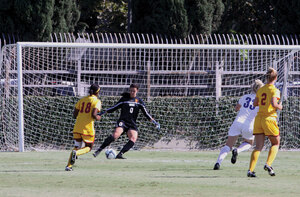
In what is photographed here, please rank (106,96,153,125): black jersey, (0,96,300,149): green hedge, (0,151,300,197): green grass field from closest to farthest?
(0,151,300,197): green grass field, (106,96,153,125): black jersey, (0,96,300,149): green hedge

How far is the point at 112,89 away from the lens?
698 inches

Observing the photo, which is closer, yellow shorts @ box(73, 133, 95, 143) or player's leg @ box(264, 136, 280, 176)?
player's leg @ box(264, 136, 280, 176)

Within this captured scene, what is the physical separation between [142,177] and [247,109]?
2708mm

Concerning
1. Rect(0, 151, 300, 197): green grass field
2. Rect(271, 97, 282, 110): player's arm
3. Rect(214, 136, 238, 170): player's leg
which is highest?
Rect(271, 97, 282, 110): player's arm

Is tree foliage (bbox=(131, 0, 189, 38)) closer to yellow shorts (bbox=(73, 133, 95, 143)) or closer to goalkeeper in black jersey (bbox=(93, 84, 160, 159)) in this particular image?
goalkeeper in black jersey (bbox=(93, 84, 160, 159))

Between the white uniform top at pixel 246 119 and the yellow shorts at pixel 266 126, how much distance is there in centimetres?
162

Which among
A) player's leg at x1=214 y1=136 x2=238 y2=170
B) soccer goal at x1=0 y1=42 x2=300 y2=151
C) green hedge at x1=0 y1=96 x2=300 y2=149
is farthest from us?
green hedge at x1=0 y1=96 x2=300 y2=149

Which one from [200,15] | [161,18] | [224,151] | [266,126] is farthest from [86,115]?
[200,15]

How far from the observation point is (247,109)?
39.2 ft

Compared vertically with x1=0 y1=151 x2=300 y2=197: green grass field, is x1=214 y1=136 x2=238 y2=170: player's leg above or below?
above

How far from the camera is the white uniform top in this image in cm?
1184

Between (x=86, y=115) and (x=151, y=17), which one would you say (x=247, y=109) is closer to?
(x=86, y=115)

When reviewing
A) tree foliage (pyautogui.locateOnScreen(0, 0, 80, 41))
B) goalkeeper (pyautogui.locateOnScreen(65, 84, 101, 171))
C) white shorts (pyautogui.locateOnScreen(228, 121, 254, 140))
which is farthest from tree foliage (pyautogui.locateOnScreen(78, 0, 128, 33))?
white shorts (pyautogui.locateOnScreen(228, 121, 254, 140))

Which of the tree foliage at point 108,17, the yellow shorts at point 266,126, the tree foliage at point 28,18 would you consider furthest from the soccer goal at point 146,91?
the tree foliage at point 108,17
